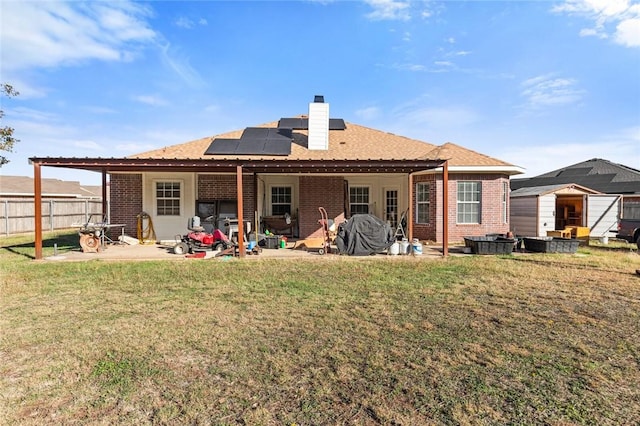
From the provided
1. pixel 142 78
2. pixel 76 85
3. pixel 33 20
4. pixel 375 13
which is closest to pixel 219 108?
pixel 142 78

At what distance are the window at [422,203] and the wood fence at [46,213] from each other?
1347 cm

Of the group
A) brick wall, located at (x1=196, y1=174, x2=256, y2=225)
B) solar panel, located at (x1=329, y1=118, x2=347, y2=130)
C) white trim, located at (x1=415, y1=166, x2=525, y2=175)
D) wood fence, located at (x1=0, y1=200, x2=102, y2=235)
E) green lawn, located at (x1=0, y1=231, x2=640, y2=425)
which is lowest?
green lawn, located at (x1=0, y1=231, x2=640, y2=425)

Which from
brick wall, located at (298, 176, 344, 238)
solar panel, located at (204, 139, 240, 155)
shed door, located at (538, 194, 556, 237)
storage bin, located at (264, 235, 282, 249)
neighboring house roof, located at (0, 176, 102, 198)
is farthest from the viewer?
neighboring house roof, located at (0, 176, 102, 198)

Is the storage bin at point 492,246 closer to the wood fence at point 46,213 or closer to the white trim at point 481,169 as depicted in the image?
the white trim at point 481,169

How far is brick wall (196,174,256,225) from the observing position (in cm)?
1391

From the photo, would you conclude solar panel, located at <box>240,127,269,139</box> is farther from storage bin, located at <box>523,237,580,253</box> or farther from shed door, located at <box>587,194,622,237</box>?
shed door, located at <box>587,194,622,237</box>

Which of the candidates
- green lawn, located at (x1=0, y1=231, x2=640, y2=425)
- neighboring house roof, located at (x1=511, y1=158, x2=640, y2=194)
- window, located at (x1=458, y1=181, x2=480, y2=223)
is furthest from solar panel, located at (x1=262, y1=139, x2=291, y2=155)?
neighboring house roof, located at (x1=511, y1=158, x2=640, y2=194)

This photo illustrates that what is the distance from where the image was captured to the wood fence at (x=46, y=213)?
1777cm

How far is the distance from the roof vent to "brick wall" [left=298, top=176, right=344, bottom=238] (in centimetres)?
154

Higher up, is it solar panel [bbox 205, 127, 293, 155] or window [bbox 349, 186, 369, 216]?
solar panel [bbox 205, 127, 293, 155]

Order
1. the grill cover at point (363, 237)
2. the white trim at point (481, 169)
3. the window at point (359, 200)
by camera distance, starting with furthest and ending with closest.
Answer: the window at point (359, 200)
the white trim at point (481, 169)
the grill cover at point (363, 237)

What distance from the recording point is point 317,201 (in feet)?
46.9

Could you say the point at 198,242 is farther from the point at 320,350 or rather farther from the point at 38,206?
the point at 320,350

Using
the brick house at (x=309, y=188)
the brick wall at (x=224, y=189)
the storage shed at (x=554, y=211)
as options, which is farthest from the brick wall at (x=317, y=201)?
the storage shed at (x=554, y=211)
